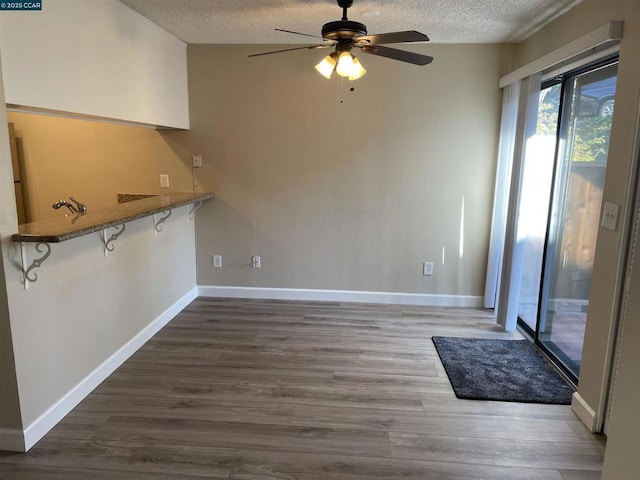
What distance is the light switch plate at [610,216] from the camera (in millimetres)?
2227

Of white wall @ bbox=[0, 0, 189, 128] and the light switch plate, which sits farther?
the light switch plate

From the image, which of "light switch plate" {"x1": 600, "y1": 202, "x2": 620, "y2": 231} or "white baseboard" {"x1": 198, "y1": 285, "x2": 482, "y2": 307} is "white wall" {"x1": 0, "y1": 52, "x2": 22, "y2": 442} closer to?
"white baseboard" {"x1": 198, "y1": 285, "x2": 482, "y2": 307}

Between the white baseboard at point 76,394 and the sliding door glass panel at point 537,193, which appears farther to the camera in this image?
the sliding door glass panel at point 537,193

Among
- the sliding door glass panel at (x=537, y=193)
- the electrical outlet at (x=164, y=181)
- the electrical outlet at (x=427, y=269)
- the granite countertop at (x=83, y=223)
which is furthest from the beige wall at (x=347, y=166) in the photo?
the granite countertop at (x=83, y=223)

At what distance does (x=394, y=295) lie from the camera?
4.43 meters

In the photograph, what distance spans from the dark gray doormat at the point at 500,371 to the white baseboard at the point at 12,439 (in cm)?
240

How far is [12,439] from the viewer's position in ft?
7.12

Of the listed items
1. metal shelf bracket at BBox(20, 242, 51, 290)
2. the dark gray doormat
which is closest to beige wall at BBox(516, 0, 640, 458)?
the dark gray doormat

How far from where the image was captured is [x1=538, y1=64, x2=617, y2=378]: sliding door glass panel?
281cm

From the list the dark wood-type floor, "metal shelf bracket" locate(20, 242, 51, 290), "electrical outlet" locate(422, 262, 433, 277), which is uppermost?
"metal shelf bracket" locate(20, 242, 51, 290)

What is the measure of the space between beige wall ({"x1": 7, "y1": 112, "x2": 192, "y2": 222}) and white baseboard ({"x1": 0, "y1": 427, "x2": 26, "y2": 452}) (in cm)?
242

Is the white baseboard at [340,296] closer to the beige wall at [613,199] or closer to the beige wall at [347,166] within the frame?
the beige wall at [347,166]

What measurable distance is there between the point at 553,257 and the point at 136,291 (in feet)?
10.4

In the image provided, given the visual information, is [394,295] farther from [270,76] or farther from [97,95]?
[97,95]
